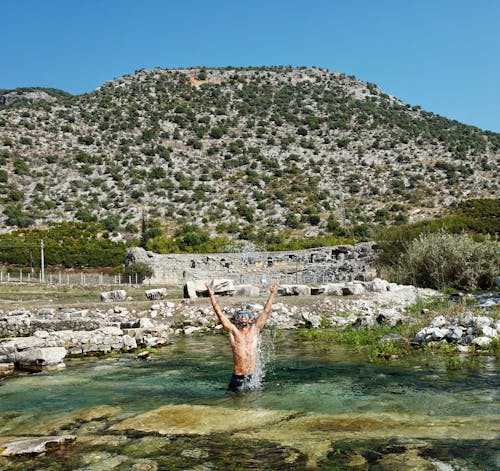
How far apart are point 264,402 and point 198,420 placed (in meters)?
1.33

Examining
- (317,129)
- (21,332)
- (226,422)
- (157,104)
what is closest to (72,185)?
(157,104)

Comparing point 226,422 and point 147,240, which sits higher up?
point 147,240

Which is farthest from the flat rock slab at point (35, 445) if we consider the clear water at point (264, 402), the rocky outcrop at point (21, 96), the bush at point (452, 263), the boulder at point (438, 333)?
the rocky outcrop at point (21, 96)

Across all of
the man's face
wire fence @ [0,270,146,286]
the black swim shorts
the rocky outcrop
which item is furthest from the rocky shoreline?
the rocky outcrop

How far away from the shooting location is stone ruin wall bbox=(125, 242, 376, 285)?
33.2 meters

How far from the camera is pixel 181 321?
17609mm

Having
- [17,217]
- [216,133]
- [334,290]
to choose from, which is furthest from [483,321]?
[216,133]

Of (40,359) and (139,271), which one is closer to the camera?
(40,359)

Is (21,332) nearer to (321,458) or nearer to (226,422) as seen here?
(226,422)

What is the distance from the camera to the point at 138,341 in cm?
1430

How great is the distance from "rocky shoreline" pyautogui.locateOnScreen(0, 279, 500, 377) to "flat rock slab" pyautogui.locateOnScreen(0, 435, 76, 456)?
18.3 ft

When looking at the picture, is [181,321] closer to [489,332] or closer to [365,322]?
[365,322]

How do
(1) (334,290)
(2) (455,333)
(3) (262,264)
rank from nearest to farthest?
(2) (455,333) < (1) (334,290) < (3) (262,264)

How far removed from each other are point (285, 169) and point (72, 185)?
1015 inches
